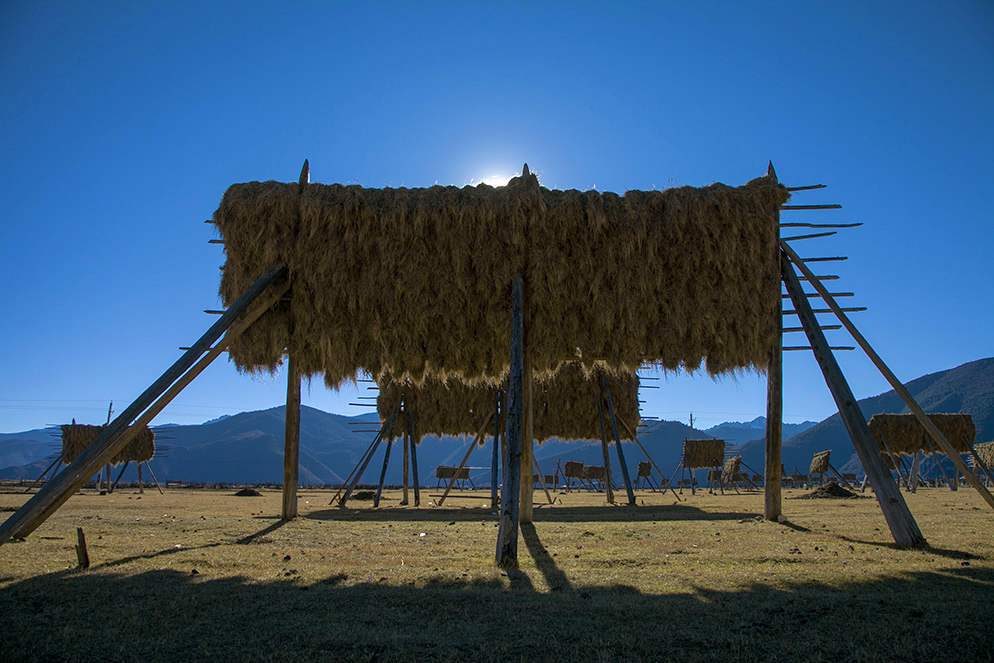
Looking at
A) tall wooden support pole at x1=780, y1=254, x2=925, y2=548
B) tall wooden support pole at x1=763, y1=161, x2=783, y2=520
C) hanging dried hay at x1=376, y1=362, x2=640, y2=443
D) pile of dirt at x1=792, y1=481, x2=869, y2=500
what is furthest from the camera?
hanging dried hay at x1=376, y1=362, x2=640, y2=443

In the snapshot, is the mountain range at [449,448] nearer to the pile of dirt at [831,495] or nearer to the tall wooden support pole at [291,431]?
the pile of dirt at [831,495]

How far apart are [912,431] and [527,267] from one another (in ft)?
65.2

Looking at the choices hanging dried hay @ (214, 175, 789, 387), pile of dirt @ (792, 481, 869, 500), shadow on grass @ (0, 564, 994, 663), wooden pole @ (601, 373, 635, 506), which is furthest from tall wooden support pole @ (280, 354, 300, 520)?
pile of dirt @ (792, 481, 869, 500)

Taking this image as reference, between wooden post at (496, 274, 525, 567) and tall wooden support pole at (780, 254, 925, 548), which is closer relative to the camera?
wooden post at (496, 274, 525, 567)

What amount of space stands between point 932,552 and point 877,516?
12.0 feet

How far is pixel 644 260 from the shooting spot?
7785mm

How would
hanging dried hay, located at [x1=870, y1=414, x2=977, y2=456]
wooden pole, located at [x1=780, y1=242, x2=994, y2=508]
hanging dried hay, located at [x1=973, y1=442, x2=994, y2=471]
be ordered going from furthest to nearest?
hanging dried hay, located at [x1=973, y1=442, x2=994, y2=471] < hanging dried hay, located at [x1=870, y1=414, x2=977, y2=456] < wooden pole, located at [x1=780, y1=242, x2=994, y2=508]

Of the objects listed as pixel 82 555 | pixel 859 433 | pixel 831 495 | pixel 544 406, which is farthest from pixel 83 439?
pixel 859 433

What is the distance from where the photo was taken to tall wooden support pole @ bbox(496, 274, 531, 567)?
5.02 m

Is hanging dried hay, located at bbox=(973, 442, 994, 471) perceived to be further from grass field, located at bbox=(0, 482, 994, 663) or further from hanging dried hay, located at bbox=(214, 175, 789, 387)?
hanging dried hay, located at bbox=(214, 175, 789, 387)

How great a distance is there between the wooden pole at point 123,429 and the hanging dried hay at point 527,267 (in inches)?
40.0

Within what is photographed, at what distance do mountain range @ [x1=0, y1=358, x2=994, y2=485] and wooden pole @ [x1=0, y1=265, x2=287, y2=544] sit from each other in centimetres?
3762

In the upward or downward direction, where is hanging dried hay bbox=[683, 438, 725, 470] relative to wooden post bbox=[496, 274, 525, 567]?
downward

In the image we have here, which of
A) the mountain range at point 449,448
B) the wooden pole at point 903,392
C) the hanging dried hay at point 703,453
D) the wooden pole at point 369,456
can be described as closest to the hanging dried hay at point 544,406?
the wooden pole at point 369,456
